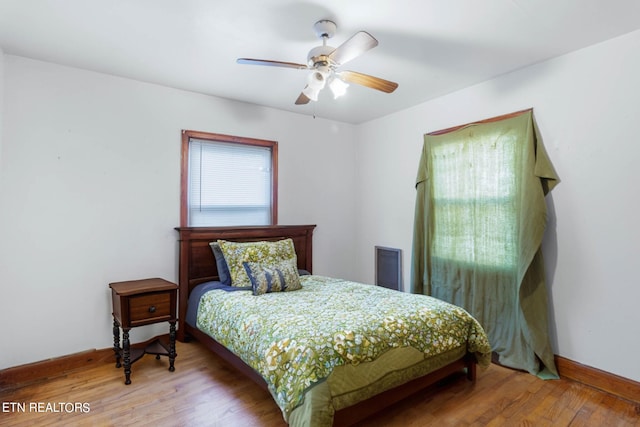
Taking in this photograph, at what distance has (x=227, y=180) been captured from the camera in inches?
140

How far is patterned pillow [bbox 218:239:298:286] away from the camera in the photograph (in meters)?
3.04

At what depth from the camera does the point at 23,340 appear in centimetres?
254

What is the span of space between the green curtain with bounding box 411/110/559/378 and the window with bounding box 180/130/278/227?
1.66m

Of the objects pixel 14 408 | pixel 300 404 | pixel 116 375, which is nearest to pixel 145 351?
pixel 116 375

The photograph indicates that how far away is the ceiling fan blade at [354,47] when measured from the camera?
5.81ft

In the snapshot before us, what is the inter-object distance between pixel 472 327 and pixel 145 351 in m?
2.54

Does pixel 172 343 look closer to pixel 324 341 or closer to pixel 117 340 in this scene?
pixel 117 340

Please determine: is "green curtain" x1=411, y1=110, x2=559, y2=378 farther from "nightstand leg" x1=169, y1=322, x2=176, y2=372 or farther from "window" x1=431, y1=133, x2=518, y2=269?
"nightstand leg" x1=169, y1=322, x2=176, y2=372

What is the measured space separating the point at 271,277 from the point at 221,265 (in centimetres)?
59

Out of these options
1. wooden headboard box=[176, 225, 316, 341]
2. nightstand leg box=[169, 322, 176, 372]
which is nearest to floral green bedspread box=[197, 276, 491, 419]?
nightstand leg box=[169, 322, 176, 372]

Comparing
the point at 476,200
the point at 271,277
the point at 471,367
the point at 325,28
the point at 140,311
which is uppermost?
the point at 325,28

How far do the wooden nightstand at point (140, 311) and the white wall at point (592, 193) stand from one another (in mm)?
2975

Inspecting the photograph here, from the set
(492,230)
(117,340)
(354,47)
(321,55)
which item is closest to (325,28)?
(321,55)

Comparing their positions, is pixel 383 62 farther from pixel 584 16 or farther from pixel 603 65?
pixel 603 65
